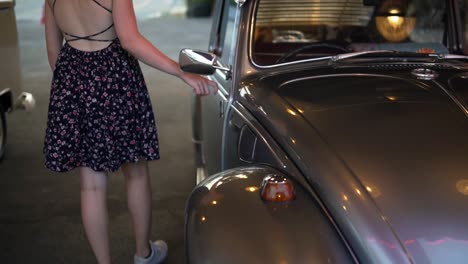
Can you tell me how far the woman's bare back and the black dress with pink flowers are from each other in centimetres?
4

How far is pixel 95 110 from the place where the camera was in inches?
120

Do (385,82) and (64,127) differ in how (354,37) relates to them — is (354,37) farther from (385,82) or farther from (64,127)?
(64,127)

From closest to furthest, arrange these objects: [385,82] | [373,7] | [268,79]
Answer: [385,82] → [268,79] → [373,7]

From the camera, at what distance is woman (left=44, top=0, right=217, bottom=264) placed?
2.96 m

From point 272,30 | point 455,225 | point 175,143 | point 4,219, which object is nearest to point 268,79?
point 272,30

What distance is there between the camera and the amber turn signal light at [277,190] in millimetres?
2297

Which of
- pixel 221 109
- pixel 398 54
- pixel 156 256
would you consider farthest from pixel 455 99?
pixel 156 256

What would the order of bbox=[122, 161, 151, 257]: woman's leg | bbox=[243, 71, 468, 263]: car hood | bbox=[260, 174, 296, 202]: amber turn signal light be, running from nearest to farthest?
bbox=[243, 71, 468, 263]: car hood < bbox=[260, 174, 296, 202]: amber turn signal light < bbox=[122, 161, 151, 257]: woman's leg

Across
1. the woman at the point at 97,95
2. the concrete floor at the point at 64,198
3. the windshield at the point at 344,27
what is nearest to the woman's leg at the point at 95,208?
the woman at the point at 97,95

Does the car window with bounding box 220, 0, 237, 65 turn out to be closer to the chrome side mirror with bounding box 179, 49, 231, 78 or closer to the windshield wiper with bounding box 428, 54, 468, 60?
the chrome side mirror with bounding box 179, 49, 231, 78

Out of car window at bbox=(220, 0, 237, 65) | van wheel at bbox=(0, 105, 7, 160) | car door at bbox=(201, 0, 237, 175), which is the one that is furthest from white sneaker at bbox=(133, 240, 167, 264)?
van wheel at bbox=(0, 105, 7, 160)

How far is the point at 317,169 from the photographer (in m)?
2.35

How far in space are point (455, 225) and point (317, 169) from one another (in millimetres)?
493

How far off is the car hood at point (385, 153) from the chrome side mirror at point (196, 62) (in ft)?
0.96
